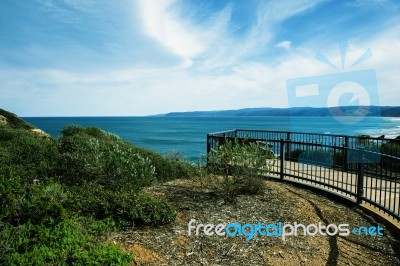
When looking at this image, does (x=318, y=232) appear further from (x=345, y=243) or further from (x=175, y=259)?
(x=175, y=259)

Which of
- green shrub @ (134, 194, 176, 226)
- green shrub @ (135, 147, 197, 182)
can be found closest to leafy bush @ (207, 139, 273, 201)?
green shrub @ (134, 194, 176, 226)

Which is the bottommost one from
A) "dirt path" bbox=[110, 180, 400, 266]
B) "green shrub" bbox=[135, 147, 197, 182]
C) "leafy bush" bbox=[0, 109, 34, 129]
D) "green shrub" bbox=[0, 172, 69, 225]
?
"dirt path" bbox=[110, 180, 400, 266]

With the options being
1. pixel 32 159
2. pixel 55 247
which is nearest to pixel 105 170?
pixel 32 159

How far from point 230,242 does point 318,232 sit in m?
1.81

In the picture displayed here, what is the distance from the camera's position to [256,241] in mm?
5516

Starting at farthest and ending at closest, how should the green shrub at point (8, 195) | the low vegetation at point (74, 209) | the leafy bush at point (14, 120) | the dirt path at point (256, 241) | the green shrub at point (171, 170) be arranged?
the leafy bush at point (14, 120)
the green shrub at point (171, 170)
the green shrub at point (8, 195)
the dirt path at point (256, 241)
the low vegetation at point (74, 209)

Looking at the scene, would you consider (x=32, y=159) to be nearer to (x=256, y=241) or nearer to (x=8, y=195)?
(x=8, y=195)

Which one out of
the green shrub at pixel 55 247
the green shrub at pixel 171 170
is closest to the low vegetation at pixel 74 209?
the green shrub at pixel 55 247

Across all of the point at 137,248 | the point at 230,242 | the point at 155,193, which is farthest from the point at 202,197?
the point at 137,248

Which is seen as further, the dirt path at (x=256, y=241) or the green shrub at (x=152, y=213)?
the green shrub at (x=152, y=213)

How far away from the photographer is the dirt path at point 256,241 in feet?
16.2

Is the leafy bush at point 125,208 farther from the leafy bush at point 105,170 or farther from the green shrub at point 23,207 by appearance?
the leafy bush at point 105,170

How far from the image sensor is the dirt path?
16.2 feet

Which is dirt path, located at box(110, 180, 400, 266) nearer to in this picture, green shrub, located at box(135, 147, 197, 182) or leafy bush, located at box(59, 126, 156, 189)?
leafy bush, located at box(59, 126, 156, 189)
